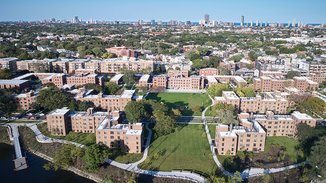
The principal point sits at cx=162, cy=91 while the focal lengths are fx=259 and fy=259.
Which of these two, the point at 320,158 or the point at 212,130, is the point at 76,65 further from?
the point at 320,158

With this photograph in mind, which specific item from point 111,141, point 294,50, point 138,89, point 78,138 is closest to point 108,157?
point 111,141

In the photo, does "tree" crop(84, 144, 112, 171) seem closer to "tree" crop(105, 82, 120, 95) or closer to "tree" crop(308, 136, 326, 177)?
"tree" crop(308, 136, 326, 177)

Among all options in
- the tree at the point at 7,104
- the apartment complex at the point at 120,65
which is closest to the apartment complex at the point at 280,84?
the apartment complex at the point at 120,65

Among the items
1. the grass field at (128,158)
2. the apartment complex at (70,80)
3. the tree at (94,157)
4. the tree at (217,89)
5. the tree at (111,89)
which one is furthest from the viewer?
the apartment complex at (70,80)

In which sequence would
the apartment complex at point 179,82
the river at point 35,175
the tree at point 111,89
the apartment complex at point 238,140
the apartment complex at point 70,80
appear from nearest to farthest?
1. the river at point 35,175
2. the apartment complex at point 238,140
3. the tree at point 111,89
4. the apartment complex at point 70,80
5. the apartment complex at point 179,82

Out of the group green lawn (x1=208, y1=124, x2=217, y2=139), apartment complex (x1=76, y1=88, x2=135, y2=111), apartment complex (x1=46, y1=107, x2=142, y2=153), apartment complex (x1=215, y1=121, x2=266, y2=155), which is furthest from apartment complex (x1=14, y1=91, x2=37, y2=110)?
apartment complex (x1=215, y1=121, x2=266, y2=155)

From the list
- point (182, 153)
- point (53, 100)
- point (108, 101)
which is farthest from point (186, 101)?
point (53, 100)

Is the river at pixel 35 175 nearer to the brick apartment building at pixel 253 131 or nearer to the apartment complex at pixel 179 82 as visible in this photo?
the brick apartment building at pixel 253 131

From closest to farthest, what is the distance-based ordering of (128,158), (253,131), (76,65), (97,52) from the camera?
1. (128,158)
2. (253,131)
3. (76,65)
4. (97,52)
